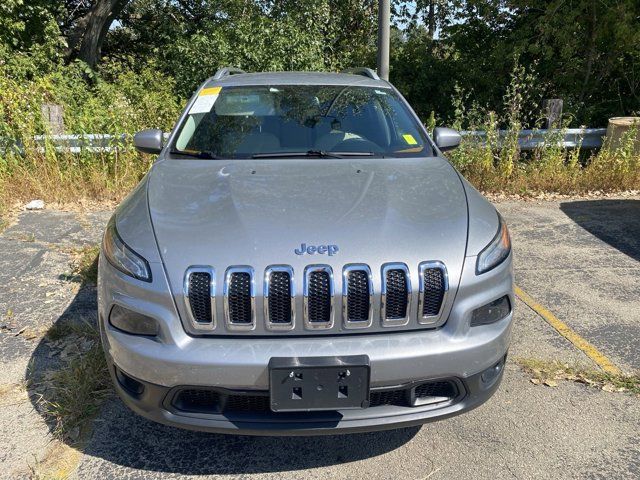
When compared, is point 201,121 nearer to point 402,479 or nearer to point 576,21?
point 402,479

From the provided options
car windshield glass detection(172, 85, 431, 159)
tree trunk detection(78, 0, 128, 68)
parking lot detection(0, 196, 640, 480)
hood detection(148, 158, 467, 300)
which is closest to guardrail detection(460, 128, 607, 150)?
parking lot detection(0, 196, 640, 480)

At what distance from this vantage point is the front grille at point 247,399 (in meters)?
2.10

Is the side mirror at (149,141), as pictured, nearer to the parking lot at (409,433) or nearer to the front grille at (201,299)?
the parking lot at (409,433)

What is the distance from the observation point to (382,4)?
682 centimetres

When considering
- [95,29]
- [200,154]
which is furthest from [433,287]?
[95,29]

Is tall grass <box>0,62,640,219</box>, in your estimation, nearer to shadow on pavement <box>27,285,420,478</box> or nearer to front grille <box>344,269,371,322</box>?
shadow on pavement <box>27,285,420,478</box>

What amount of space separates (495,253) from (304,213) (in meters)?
0.87

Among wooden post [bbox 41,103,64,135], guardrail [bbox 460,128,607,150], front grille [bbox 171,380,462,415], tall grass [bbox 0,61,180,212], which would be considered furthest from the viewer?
guardrail [bbox 460,128,607,150]

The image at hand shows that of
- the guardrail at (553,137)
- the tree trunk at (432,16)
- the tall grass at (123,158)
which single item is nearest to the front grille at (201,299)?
the tall grass at (123,158)

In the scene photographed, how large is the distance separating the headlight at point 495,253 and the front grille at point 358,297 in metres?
0.49

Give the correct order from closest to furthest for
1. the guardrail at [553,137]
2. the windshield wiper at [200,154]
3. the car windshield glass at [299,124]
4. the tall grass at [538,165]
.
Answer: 1. the windshield wiper at [200,154]
2. the car windshield glass at [299,124]
3. the tall grass at [538,165]
4. the guardrail at [553,137]

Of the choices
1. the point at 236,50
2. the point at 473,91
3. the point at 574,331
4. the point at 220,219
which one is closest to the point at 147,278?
the point at 220,219

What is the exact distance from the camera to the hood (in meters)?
2.16

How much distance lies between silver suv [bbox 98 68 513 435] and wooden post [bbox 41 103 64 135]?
17.1ft
